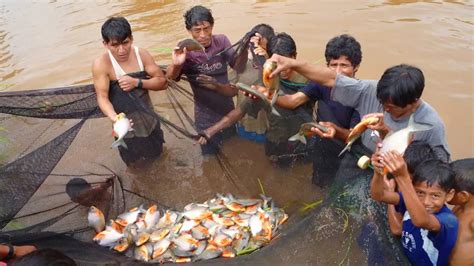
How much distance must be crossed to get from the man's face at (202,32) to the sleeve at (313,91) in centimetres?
131

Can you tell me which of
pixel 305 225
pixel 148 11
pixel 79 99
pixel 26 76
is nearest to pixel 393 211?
pixel 305 225

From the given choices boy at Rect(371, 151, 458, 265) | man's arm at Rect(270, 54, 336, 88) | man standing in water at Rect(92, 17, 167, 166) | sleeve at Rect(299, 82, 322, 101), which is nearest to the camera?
boy at Rect(371, 151, 458, 265)

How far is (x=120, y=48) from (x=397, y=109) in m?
2.53

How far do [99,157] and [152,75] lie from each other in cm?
107

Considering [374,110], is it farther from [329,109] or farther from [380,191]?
[380,191]

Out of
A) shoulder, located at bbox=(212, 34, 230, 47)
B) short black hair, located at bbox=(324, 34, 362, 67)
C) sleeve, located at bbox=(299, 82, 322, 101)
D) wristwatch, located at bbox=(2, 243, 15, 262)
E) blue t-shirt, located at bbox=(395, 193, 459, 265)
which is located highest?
short black hair, located at bbox=(324, 34, 362, 67)

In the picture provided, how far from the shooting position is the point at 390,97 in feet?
8.22

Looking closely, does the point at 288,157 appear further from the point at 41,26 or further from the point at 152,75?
the point at 41,26

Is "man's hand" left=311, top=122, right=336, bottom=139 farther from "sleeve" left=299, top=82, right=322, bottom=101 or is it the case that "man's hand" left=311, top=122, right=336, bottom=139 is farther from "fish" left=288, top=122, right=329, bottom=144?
"sleeve" left=299, top=82, right=322, bottom=101

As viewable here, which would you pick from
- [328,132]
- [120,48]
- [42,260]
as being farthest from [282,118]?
[42,260]

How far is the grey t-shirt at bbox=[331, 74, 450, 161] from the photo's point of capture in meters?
2.61

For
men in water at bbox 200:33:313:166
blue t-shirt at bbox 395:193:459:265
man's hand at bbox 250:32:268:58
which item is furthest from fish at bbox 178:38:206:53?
blue t-shirt at bbox 395:193:459:265

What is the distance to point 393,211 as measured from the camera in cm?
254

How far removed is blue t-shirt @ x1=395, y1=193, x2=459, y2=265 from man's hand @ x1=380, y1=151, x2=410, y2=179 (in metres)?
0.38
